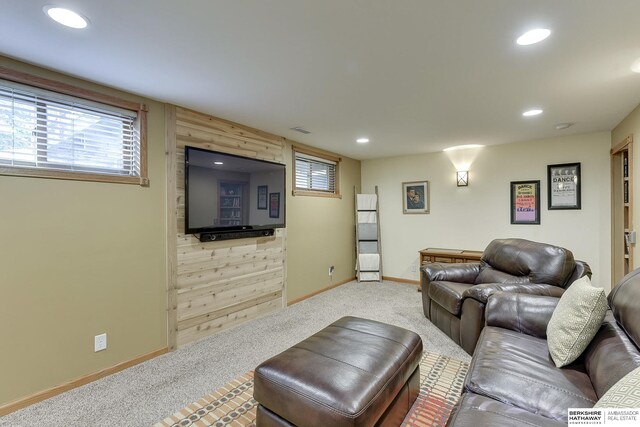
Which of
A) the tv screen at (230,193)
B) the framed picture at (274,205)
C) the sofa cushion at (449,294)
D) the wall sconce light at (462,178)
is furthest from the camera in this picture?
the wall sconce light at (462,178)

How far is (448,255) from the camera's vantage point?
467cm

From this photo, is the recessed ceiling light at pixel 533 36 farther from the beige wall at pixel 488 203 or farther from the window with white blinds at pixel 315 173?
the beige wall at pixel 488 203

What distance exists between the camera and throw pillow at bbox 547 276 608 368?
1575 millimetres

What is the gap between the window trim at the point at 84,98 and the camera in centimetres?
204

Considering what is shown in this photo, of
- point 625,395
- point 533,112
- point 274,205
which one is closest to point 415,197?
point 533,112

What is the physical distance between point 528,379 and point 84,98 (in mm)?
3442

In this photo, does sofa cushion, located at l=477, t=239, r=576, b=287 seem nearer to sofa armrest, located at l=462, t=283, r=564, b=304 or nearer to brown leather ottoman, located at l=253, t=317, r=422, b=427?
sofa armrest, located at l=462, t=283, r=564, b=304

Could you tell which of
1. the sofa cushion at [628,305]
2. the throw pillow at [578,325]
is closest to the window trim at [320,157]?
the throw pillow at [578,325]

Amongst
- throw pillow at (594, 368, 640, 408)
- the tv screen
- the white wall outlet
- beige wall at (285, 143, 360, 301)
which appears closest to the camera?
throw pillow at (594, 368, 640, 408)

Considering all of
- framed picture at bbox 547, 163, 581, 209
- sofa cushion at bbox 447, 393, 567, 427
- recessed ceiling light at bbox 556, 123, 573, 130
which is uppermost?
recessed ceiling light at bbox 556, 123, 573, 130

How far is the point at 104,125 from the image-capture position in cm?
253

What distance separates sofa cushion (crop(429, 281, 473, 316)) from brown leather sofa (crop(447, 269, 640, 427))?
3.10 feet

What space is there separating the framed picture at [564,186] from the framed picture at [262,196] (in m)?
3.98

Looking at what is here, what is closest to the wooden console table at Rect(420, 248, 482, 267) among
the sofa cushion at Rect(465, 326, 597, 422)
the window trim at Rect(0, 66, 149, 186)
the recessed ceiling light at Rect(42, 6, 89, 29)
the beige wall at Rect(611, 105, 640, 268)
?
the beige wall at Rect(611, 105, 640, 268)
